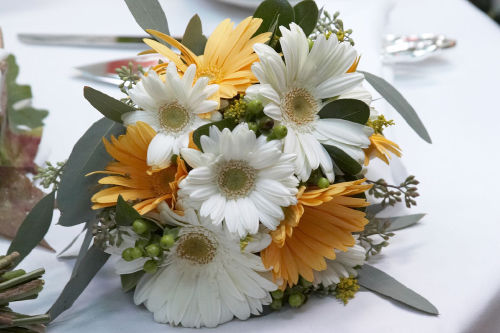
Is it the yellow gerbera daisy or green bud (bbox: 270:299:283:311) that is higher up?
the yellow gerbera daisy

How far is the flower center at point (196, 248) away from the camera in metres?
0.48

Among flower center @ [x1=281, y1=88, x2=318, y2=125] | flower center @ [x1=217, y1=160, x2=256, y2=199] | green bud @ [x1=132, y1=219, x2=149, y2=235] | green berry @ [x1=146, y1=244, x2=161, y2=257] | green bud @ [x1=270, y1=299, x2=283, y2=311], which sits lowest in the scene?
green bud @ [x1=270, y1=299, x2=283, y2=311]

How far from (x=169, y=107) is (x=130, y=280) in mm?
145

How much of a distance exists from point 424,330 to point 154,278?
22 centimetres

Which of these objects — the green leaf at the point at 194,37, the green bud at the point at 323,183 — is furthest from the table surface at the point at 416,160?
the green leaf at the point at 194,37

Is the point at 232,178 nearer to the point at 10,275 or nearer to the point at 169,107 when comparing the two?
the point at 169,107

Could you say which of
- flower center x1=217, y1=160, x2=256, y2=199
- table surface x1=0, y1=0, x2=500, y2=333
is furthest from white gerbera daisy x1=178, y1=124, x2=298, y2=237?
table surface x1=0, y1=0, x2=500, y2=333

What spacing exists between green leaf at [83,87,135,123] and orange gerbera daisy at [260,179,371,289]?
0.50 ft

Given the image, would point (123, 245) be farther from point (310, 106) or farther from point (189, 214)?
point (310, 106)

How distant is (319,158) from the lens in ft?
1.49

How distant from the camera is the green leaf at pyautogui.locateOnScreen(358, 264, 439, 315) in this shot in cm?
49

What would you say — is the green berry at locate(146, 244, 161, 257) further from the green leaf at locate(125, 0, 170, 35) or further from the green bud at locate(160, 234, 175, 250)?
the green leaf at locate(125, 0, 170, 35)

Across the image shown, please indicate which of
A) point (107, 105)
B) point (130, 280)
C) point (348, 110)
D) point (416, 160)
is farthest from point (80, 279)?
point (416, 160)

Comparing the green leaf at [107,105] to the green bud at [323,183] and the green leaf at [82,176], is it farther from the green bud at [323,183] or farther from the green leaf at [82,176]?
the green bud at [323,183]
